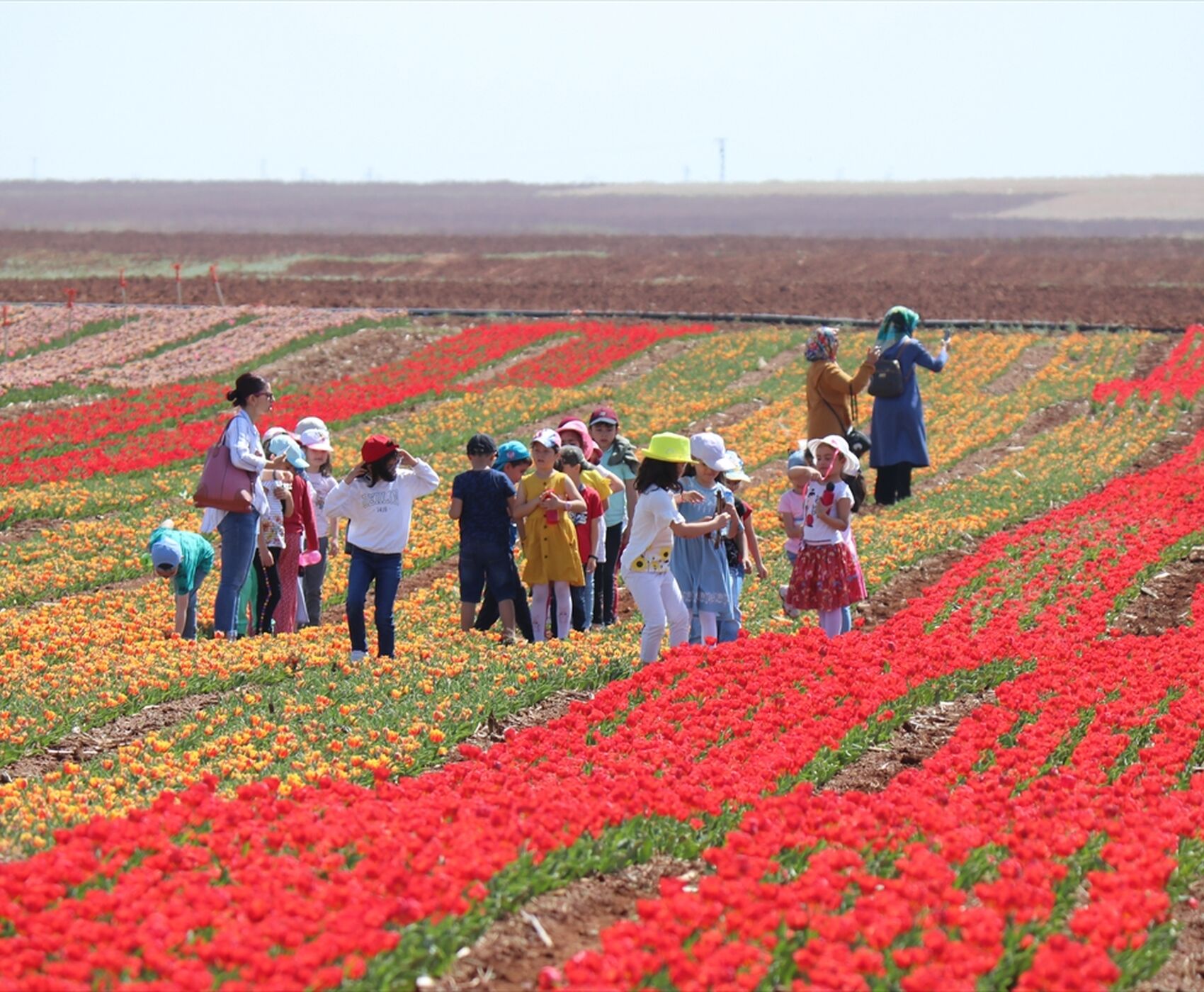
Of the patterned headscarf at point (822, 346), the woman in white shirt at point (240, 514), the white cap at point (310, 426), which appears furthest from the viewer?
the patterned headscarf at point (822, 346)

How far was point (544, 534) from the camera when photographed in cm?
1293

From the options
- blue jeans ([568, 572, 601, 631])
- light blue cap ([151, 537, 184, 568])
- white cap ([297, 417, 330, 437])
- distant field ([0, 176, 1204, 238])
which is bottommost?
blue jeans ([568, 572, 601, 631])

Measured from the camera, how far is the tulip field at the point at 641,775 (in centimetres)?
601

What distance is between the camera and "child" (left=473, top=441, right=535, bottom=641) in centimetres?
1295

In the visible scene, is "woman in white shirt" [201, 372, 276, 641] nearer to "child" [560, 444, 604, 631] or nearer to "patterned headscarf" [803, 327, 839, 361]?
"child" [560, 444, 604, 631]

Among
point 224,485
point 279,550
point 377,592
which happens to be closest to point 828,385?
point 279,550

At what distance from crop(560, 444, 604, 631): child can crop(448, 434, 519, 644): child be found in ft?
1.86

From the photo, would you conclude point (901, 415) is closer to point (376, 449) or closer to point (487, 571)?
point (487, 571)

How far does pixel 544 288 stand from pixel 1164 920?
44611 mm

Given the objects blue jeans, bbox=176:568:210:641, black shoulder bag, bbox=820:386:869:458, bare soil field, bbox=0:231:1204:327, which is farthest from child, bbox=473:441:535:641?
bare soil field, bbox=0:231:1204:327

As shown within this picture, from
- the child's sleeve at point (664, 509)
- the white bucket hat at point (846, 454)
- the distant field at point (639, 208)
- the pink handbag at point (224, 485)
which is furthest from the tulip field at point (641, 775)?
the distant field at point (639, 208)

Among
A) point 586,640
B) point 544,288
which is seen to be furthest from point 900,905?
point 544,288

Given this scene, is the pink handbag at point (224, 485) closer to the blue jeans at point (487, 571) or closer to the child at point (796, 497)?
the blue jeans at point (487, 571)

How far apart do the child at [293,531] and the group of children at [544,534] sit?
1 cm
